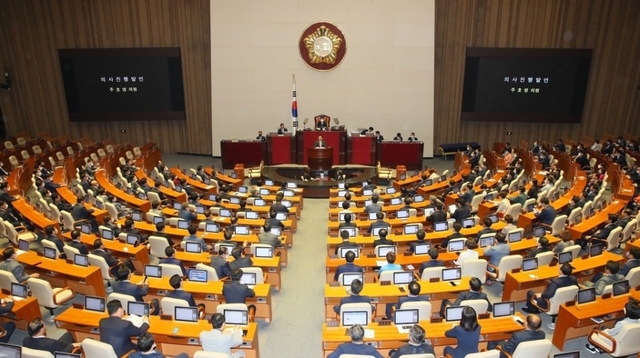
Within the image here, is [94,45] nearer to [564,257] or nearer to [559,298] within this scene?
[564,257]

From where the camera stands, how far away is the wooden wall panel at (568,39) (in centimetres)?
2097

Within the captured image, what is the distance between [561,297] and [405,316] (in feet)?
9.08

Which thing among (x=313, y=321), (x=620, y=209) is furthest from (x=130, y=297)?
(x=620, y=209)

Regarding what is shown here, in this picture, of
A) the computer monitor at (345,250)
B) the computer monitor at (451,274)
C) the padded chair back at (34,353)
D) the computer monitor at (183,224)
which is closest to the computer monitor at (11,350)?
the padded chair back at (34,353)

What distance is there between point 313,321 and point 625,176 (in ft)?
37.7

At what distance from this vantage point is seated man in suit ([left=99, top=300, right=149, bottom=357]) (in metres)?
6.46

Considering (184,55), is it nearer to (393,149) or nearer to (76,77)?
(76,77)

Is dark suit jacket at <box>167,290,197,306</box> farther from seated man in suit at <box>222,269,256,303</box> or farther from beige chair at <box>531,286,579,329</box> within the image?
beige chair at <box>531,286,579,329</box>

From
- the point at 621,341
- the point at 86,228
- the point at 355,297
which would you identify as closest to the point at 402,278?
the point at 355,297

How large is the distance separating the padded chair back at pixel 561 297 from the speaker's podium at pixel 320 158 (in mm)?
11626

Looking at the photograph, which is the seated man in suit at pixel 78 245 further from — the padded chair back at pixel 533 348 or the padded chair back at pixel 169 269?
the padded chair back at pixel 533 348

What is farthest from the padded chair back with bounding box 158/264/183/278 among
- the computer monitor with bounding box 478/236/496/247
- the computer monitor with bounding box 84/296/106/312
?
the computer monitor with bounding box 478/236/496/247

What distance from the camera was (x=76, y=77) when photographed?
22.5 m

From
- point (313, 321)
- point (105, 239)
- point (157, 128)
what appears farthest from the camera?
point (157, 128)
